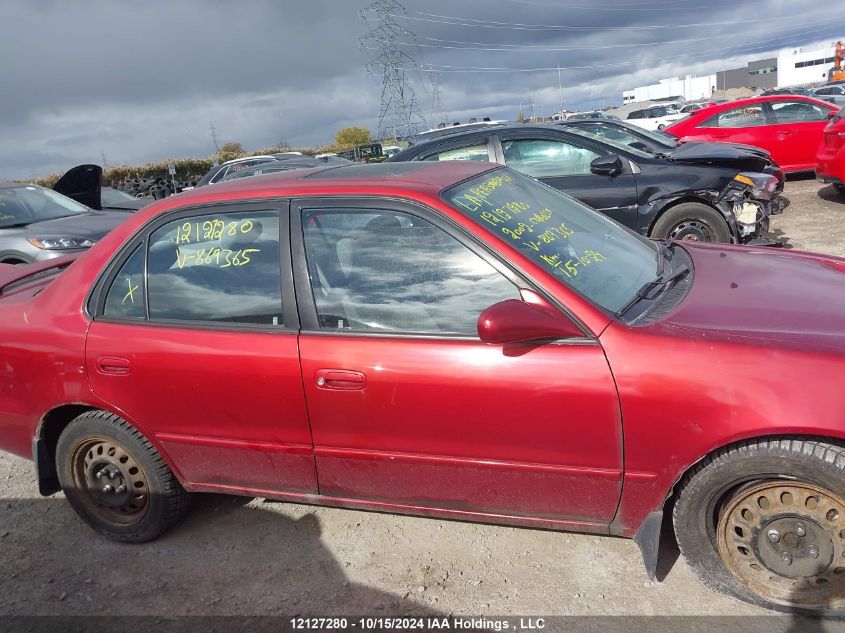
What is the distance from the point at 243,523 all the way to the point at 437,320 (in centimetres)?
165

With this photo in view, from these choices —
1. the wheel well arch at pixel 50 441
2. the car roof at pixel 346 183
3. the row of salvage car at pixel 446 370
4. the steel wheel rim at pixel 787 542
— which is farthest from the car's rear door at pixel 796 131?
the wheel well arch at pixel 50 441

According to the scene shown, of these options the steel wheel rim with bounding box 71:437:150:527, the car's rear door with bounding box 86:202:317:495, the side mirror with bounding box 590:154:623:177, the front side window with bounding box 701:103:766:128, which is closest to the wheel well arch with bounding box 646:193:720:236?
the side mirror with bounding box 590:154:623:177

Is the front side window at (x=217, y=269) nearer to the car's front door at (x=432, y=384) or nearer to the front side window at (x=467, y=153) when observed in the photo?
the car's front door at (x=432, y=384)

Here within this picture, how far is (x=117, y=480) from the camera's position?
3.18 m

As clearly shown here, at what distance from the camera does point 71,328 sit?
3027 millimetres

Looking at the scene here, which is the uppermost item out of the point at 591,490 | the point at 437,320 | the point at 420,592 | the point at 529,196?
the point at 529,196

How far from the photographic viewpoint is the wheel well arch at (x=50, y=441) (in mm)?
3169

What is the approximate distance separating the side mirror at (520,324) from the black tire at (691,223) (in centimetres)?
450

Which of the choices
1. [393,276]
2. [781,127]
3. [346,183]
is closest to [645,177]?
[346,183]

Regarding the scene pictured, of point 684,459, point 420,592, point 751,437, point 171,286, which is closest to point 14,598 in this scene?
point 171,286

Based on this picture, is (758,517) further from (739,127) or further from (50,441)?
(739,127)

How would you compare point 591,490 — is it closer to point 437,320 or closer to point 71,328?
point 437,320

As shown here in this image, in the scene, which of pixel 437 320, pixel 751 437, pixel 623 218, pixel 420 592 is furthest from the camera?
pixel 623 218

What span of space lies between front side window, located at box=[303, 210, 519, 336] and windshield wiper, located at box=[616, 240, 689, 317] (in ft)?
1.63
